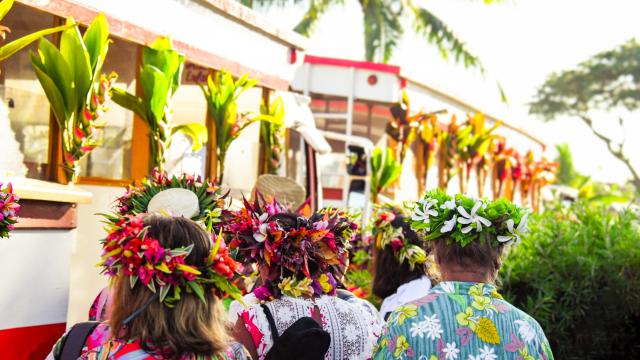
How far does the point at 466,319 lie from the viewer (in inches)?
123

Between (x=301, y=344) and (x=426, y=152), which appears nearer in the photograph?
(x=301, y=344)

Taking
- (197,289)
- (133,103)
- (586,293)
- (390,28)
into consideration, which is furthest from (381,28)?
Result: (197,289)

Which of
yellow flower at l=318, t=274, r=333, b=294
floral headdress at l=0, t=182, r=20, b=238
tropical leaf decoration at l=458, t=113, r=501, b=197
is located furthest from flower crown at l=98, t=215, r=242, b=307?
tropical leaf decoration at l=458, t=113, r=501, b=197

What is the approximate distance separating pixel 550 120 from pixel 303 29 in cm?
2484

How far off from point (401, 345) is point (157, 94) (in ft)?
11.6

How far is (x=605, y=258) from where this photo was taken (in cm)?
714

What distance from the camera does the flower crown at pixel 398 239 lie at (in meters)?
5.19

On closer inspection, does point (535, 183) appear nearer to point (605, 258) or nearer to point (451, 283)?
point (605, 258)

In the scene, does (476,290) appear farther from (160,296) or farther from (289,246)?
(160,296)

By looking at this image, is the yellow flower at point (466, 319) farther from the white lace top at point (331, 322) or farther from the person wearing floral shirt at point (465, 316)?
the white lace top at point (331, 322)

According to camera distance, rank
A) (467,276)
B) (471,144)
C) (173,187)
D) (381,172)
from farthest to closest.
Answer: (471,144)
(381,172)
(173,187)
(467,276)

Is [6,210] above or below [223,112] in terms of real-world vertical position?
below

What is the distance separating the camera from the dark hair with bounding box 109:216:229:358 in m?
2.50

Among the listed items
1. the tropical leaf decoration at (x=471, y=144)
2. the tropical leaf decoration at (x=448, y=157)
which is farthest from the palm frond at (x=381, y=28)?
the tropical leaf decoration at (x=448, y=157)
